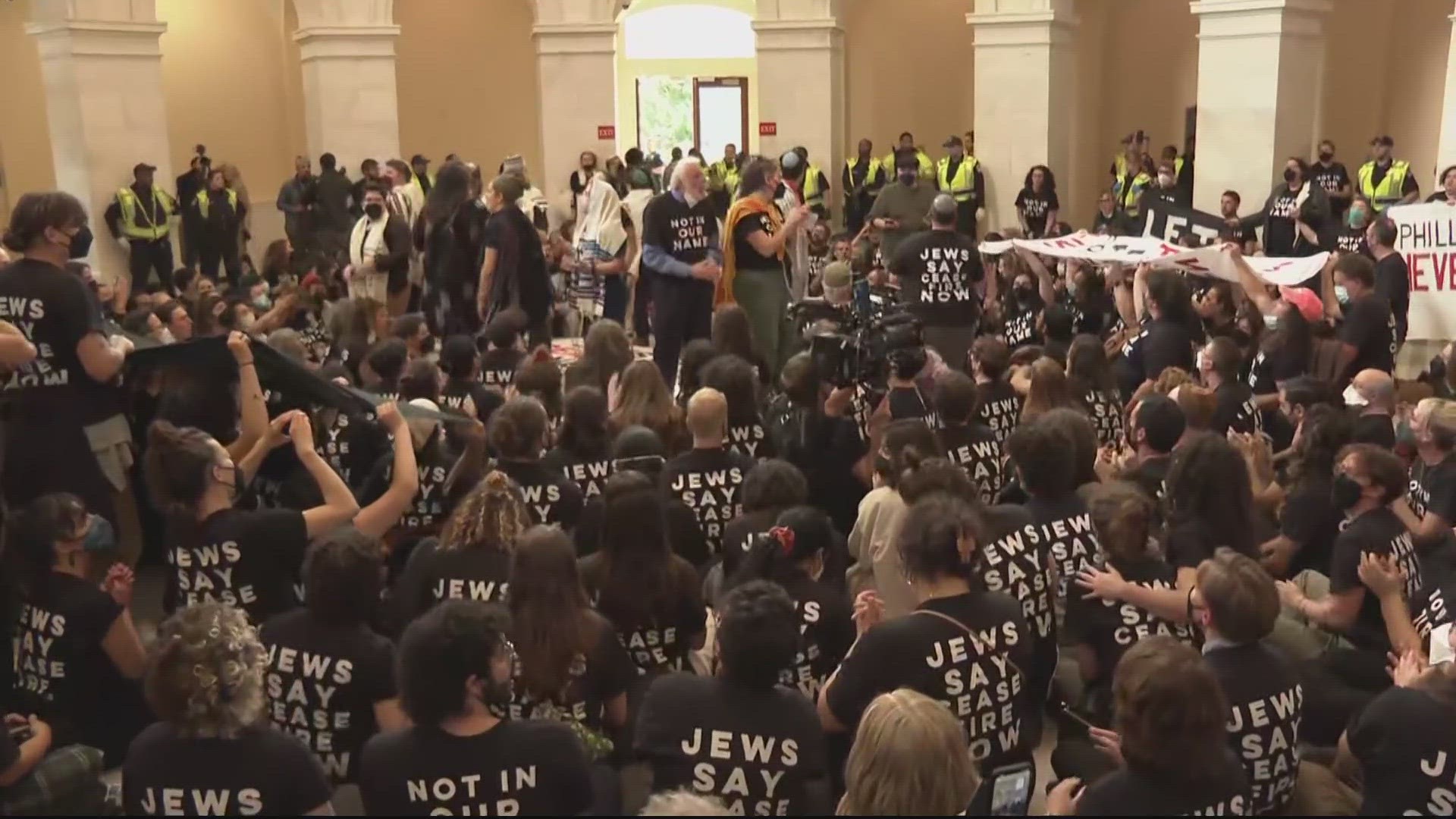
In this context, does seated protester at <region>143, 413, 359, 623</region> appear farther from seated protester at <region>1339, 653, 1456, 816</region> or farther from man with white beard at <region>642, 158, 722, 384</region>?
man with white beard at <region>642, 158, 722, 384</region>

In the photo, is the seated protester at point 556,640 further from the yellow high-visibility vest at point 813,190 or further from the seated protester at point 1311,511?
the yellow high-visibility vest at point 813,190

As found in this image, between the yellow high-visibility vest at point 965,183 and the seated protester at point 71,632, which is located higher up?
the yellow high-visibility vest at point 965,183

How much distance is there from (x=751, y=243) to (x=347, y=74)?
373 inches

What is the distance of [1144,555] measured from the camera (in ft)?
13.5

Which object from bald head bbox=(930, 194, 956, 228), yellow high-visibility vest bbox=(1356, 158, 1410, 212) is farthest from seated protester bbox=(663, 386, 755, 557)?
yellow high-visibility vest bbox=(1356, 158, 1410, 212)

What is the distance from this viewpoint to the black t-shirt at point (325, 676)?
352cm

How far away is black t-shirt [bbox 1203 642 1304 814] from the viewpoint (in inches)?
132

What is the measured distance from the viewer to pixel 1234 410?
6020mm

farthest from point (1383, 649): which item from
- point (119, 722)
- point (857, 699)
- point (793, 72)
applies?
point (793, 72)

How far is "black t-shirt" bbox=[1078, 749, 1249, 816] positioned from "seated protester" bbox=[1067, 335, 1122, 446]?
3.62 m

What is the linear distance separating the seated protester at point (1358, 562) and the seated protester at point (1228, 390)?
1621 millimetres

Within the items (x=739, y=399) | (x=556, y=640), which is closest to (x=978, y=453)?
(x=739, y=399)

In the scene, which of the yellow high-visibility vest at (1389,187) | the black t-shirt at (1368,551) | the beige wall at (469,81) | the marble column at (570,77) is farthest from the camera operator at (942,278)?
the beige wall at (469,81)

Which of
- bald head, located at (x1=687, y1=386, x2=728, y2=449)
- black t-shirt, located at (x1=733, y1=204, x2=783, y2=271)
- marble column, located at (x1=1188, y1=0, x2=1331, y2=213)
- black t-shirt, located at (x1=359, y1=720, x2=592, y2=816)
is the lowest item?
black t-shirt, located at (x1=359, y1=720, x2=592, y2=816)
